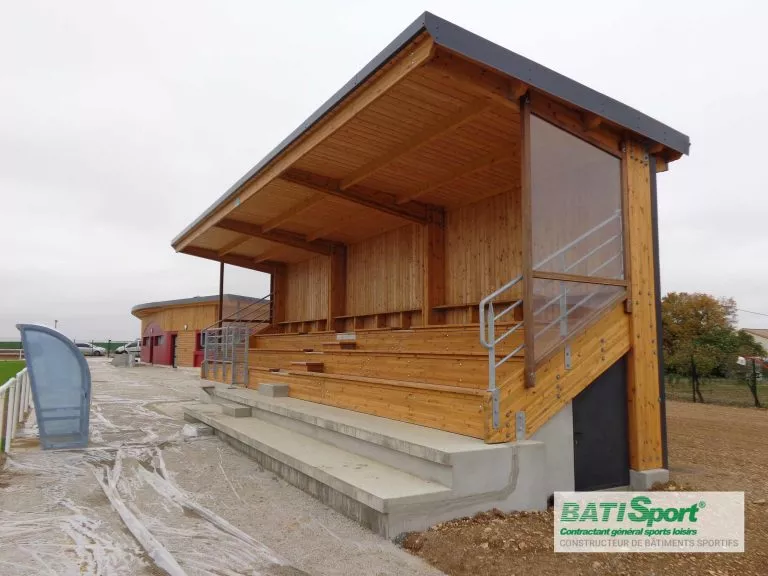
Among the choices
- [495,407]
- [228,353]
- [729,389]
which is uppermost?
[228,353]

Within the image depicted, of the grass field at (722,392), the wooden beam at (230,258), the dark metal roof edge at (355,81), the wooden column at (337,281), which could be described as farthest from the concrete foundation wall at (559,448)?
the wooden beam at (230,258)

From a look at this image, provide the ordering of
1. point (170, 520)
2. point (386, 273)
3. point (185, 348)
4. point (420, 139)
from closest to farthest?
point (170, 520), point (420, 139), point (386, 273), point (185, 348)

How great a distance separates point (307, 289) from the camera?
15.3 metres

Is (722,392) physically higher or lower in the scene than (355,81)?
lower

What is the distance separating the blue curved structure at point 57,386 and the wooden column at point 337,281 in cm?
643

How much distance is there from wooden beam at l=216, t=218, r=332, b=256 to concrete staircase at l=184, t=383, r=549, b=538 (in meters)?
6.61

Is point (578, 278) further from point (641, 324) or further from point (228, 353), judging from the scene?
point (228, 353)

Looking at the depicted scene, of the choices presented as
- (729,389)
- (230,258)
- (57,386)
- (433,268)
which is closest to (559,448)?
(433,268)

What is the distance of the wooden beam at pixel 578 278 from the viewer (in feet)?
17.0

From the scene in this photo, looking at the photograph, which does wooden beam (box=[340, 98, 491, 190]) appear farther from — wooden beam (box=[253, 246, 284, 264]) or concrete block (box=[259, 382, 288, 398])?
wooden beam (box=[253, 246, 284, 264])

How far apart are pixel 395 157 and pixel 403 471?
479cm

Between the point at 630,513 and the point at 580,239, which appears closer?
the point at 630,513

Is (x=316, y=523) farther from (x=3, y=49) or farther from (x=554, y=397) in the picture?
(x=3, y=49)

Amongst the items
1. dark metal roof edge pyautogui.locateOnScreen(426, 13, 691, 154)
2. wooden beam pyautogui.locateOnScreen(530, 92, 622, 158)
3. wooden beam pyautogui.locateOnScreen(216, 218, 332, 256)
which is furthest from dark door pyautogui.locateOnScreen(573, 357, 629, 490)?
Answer: wooden beam pyautogui.locateOnScreen(216, 218, 332, 256)
